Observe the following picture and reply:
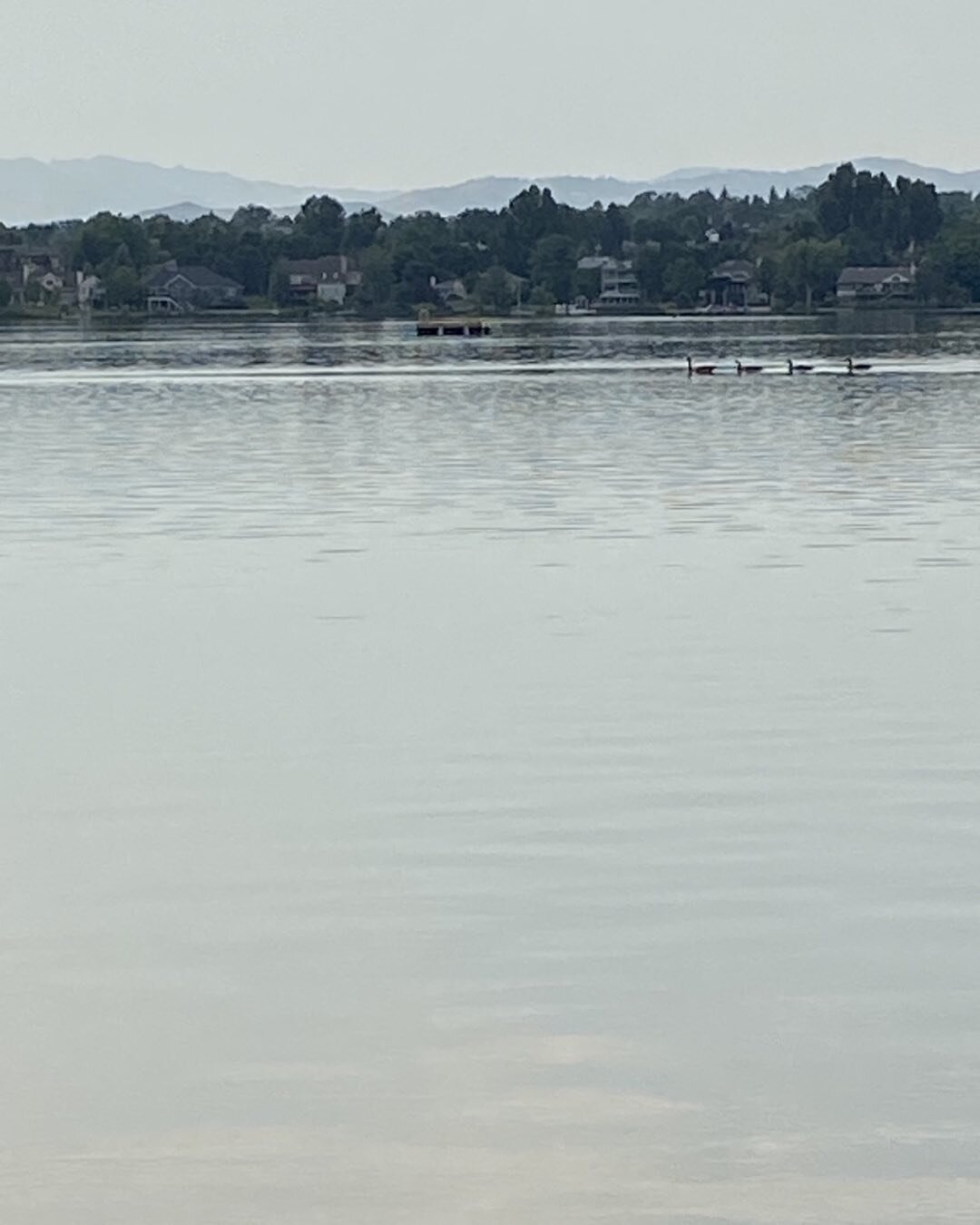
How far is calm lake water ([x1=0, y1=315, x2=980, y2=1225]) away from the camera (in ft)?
35.8

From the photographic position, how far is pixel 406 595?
29.1 meters

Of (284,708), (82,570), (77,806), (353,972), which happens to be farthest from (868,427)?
(353,972)

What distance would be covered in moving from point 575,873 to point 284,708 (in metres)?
6.53

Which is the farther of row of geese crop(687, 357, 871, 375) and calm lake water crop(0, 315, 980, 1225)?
row of geese crop(687, 357, 871, 375)

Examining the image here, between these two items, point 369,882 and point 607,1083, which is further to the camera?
point 369,882

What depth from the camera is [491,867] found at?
1596cm

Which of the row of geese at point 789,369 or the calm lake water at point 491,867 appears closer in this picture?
the calm lake water at point 491,867

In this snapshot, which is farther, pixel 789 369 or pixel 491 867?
pixel 789 369

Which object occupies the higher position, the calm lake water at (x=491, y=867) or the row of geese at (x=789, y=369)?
the calm lake water at (x=491, y=867)

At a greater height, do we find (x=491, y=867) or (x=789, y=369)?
(x=491, y=867)


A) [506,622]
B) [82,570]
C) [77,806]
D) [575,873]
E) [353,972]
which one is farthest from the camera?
[82,570]

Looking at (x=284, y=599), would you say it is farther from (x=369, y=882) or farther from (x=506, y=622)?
(x=369, y=882)

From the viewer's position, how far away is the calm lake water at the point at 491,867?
10922 millimetres

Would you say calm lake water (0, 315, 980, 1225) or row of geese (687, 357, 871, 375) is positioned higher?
calm lake water (0, 315, 980, 1225)
